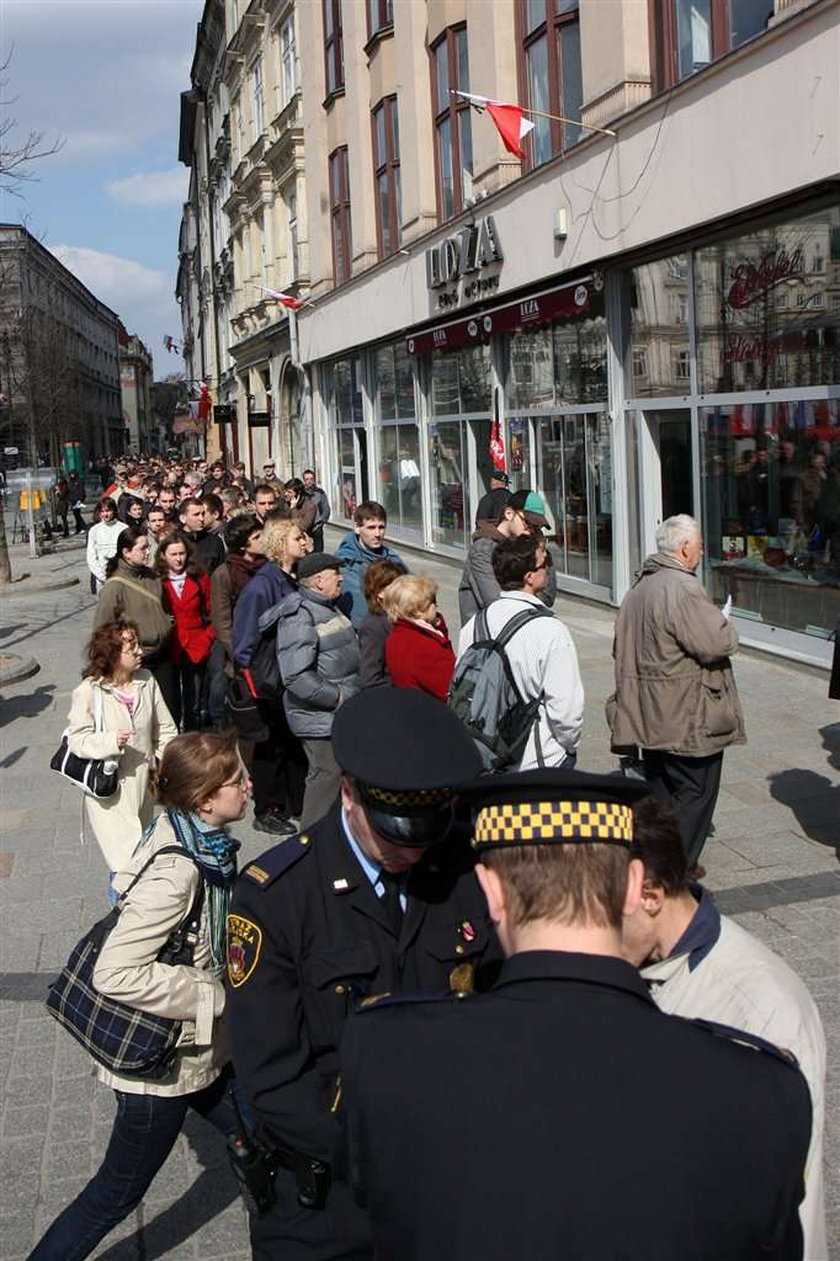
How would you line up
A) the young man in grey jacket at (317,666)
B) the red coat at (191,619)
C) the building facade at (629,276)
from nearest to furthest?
the young man in grey jacket at (317,666), the red coat at (191,619), the building facade at (629,276)

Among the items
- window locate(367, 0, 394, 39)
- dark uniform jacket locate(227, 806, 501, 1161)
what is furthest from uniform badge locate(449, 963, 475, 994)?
window locate(367, 0, 394, 39)

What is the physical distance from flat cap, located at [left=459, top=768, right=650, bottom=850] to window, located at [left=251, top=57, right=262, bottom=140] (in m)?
39.6

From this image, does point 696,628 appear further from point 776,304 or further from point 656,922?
point 776,304

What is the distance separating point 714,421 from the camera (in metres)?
12.6

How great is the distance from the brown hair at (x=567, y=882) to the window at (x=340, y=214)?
1060 inches

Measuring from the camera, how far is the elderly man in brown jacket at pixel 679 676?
18.9 ft

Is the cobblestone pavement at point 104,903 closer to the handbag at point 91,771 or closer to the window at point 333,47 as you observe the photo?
the handbag at point 91,771

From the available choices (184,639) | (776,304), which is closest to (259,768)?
(184,639)

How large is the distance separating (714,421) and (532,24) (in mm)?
6706

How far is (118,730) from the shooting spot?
5492 millimetres

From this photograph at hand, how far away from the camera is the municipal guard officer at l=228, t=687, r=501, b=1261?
7.64 feet

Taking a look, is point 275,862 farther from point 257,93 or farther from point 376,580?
point 257,93

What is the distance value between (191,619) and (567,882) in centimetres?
767

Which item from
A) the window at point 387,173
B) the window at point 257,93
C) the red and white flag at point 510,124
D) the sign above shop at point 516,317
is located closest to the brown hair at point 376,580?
the sign above shop at point 516,317
